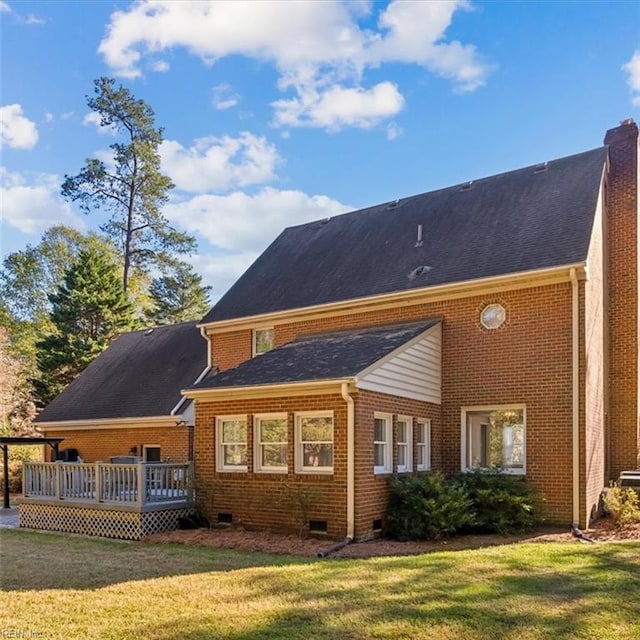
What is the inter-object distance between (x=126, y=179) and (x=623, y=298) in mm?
30422

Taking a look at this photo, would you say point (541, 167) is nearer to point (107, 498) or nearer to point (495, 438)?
point (495, 438)

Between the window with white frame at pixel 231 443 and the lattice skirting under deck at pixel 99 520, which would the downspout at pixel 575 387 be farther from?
the lattice skirting under deck at pixel 99 520

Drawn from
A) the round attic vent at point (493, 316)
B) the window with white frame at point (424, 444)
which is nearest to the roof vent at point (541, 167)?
the round attic vent at point (493, 316)

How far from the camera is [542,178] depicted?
15891 millimetres

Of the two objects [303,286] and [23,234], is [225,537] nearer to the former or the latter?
[303,286]

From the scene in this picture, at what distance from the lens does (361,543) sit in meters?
10.6

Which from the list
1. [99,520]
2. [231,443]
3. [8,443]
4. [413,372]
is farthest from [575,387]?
[8,443]

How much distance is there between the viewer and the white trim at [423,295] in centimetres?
1254

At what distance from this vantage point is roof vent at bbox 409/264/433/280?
14852 millimetres

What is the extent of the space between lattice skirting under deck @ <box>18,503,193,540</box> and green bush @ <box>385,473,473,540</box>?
4.41m

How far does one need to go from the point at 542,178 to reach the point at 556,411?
6.63 meters

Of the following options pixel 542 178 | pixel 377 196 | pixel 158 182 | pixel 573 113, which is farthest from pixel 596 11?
pixel 158 182

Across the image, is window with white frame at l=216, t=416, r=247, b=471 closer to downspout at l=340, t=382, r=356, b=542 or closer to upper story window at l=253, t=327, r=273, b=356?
downspout at l=340, t=382, r=356, b=542

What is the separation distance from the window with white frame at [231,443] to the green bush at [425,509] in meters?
3.21
